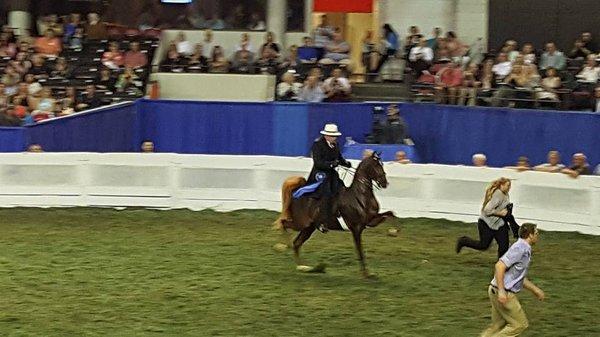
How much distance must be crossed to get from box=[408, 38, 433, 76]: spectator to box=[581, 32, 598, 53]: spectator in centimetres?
328

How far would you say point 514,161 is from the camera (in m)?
22.1

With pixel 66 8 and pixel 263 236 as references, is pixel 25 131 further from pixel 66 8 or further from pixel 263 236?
pixel 66 8

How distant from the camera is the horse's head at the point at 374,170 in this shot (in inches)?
533

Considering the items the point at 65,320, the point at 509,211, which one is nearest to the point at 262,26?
the point at 509,211

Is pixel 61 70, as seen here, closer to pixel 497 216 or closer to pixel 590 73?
pixel 590 73

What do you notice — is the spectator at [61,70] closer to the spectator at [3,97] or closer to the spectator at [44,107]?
the spectator at [3,97]

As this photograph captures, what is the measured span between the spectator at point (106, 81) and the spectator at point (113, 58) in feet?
1.87

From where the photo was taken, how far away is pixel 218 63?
2691 cm

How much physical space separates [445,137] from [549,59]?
2.88 meters

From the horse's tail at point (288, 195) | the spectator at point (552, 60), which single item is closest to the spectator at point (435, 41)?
the spectator at point (552, 60)

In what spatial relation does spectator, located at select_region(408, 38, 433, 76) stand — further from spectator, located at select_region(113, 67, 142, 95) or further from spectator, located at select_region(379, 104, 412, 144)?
spectator, located at select_region(113, 67, 142, 95)

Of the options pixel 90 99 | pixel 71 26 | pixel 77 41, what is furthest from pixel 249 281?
pixel 71 26

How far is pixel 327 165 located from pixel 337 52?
43.9 feet

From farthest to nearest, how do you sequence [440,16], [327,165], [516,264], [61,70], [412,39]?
[440,16], [61,70], [412,39], [327,165], [516,264]
